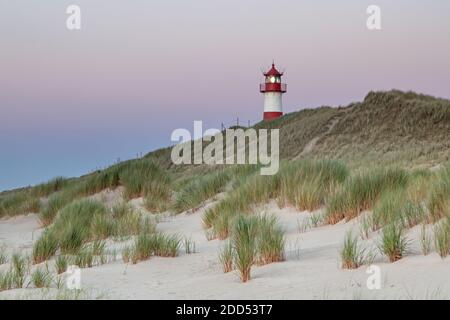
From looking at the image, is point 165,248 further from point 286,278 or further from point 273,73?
point 273,73

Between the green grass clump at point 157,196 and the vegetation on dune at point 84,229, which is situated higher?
the green grass clump at point 157,196

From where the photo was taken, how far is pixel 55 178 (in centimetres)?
1906

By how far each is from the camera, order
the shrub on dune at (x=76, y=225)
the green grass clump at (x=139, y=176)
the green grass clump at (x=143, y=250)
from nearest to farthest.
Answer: the green grass clump at (x=143, y=250) → the shrub on dune at (x=76, y=225) → the green grass clump at (x=139, y=176)

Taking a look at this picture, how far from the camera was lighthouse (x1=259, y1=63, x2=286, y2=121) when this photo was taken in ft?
150

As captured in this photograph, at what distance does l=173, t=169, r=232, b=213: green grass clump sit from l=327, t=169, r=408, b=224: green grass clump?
3944 millimetres

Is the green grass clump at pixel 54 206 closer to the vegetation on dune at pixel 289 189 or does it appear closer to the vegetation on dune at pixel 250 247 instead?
the vegetation on dune at pixel 289 189

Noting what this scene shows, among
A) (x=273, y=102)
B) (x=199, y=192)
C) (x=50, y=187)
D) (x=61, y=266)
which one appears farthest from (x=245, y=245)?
(x=273, y=102)

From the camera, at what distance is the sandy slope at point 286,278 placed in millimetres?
4777

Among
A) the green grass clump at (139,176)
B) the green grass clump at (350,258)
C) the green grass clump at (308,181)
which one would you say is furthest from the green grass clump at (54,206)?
the green grass clump at (350,258)

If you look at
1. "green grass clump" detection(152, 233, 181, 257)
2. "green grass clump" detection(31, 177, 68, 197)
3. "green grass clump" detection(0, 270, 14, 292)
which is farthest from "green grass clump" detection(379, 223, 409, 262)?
"green grass clump" detection(31, 177, 68, 197)

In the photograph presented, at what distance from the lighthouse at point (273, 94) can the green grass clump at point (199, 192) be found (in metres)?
32.5

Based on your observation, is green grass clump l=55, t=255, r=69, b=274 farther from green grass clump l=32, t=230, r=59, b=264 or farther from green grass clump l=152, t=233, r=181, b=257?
green grass clump l=32, t=230, r=59, b=264
